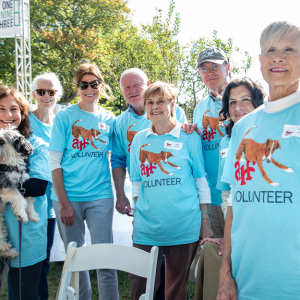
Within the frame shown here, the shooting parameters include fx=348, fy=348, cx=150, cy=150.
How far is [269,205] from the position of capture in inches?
51.0

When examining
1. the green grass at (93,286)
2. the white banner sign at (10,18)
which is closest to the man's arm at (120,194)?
the green grass at (93,286)

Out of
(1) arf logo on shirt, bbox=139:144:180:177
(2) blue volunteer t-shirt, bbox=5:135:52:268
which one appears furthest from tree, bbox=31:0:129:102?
(1) arf logo on shirt, bbox=139:144:180:177

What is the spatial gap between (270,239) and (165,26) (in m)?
8.59

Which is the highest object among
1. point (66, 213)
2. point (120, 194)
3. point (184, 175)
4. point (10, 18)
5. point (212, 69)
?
point (10, 18)

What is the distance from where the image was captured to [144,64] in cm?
1016

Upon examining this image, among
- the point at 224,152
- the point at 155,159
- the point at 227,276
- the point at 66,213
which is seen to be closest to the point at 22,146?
the point at 66,213

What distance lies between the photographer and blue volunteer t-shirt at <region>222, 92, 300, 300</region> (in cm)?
126

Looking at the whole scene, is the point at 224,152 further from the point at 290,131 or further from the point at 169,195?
the point at 290,131

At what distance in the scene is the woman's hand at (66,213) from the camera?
294 centimetres

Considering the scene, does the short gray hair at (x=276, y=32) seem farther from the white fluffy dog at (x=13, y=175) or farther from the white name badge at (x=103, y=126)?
the white name badge at (x=103, y=126)

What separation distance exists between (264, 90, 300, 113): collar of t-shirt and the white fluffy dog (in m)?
1.71

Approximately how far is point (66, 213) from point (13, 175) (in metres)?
0.66

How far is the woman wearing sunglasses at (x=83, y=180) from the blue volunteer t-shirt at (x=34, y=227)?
0.40 meters

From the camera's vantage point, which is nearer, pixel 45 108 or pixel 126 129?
pixel 126 129
